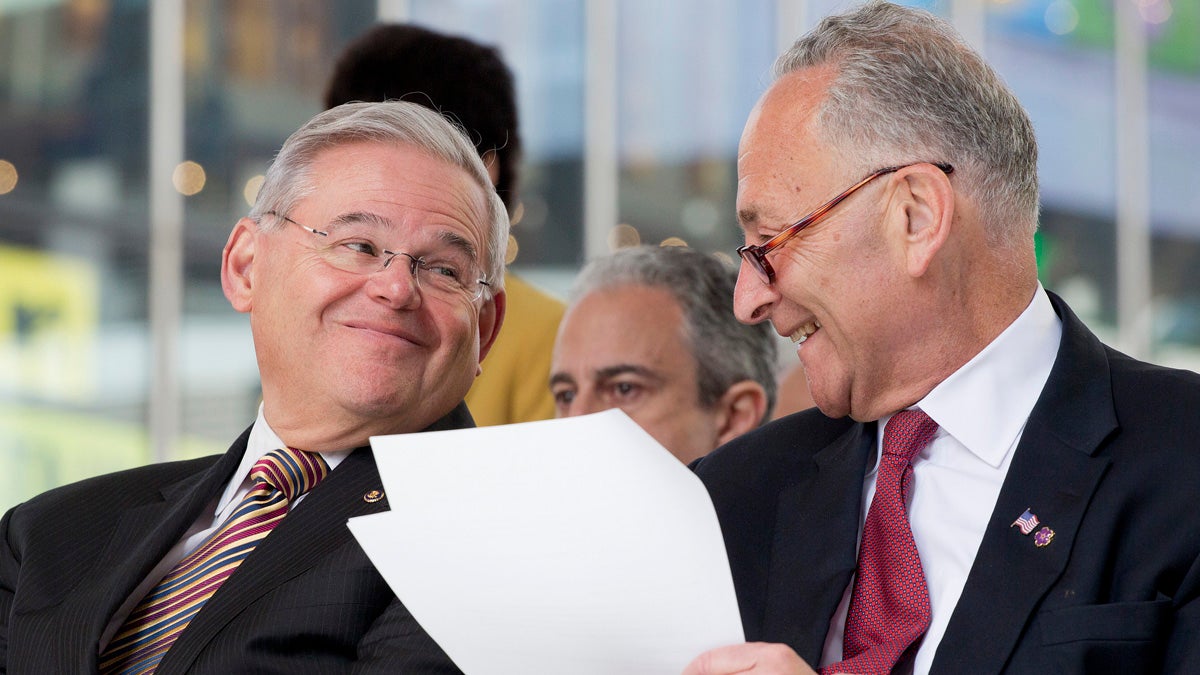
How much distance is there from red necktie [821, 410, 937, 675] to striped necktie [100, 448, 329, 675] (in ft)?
2.66

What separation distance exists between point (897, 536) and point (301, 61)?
596 cm

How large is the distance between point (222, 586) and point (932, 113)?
116cm

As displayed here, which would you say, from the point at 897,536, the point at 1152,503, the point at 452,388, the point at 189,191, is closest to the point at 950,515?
the point at 897,536

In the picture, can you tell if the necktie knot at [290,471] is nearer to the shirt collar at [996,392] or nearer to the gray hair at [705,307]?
the shirt collar at [996,392]

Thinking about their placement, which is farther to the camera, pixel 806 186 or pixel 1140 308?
pixel 1140 308

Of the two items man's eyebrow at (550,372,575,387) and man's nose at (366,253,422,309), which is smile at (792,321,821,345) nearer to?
man's nose at (366,253,422,309)

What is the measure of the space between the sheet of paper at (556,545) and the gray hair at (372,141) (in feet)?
2.52

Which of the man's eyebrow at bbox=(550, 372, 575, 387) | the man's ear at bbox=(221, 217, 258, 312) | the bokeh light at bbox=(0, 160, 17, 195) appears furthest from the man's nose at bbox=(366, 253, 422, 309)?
the bokeh light at bbox=(0, 160, 17, 195)

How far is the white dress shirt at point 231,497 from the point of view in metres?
2.08

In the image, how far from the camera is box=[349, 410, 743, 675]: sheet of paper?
57.6 inches

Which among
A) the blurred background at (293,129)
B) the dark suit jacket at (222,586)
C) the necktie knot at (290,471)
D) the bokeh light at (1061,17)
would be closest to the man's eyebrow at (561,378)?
the dark suit jacket at (222,586)

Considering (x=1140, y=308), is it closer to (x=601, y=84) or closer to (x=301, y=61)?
(x=601, y=84)

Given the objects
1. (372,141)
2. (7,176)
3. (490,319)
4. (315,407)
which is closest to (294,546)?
(315,407)

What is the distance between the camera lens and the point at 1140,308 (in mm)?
8945
